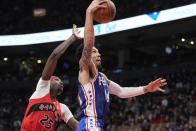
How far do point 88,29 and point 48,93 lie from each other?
1139mm

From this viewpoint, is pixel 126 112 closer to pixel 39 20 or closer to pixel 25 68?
pixel 25 68

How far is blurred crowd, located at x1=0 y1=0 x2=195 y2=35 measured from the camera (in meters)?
18.0

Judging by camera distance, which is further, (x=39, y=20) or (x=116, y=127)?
(x=39, y=20)

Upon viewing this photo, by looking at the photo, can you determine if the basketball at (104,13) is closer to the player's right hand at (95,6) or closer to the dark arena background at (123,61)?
the player's right hand at (95,6)

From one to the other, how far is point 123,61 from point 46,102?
54.2 feet

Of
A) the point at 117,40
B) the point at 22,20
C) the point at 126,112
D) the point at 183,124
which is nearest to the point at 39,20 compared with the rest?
the point at 22,20

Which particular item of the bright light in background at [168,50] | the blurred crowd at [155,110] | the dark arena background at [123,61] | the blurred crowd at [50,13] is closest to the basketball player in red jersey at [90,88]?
the dark arena background at [123,61]

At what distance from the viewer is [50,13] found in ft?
75.6

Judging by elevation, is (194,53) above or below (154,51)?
below

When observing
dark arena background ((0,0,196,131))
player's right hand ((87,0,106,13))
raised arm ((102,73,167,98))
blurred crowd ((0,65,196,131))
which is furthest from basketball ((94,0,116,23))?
blurred crowd ((0,65,196,131))

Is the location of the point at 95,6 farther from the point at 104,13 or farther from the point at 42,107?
the point at 42,107

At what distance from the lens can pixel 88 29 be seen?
3023 mm

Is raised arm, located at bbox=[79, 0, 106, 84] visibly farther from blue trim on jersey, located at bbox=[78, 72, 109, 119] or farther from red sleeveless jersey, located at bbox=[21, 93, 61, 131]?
red sleeveless jersey, located at bbox=[21, 93, 61, 131]

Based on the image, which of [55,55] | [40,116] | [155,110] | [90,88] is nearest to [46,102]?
[40,116]
